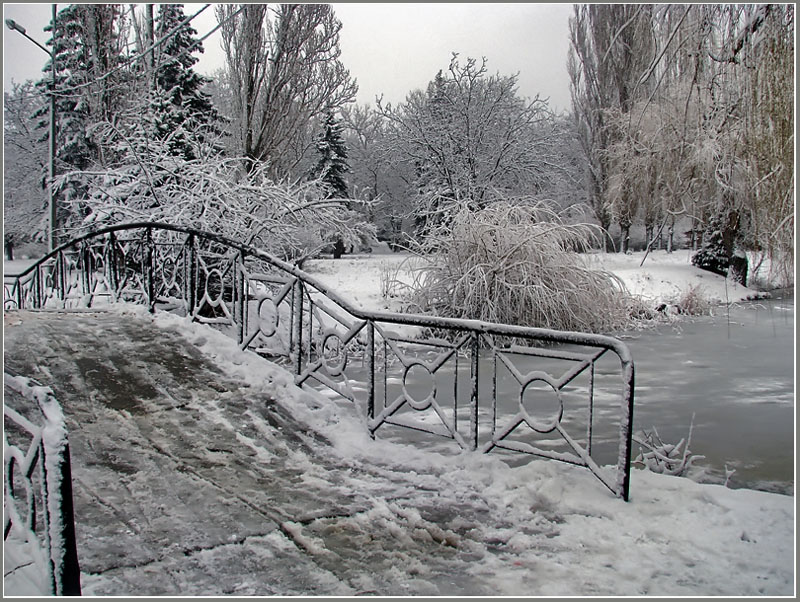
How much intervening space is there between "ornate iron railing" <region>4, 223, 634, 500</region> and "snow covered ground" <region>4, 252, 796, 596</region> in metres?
0.26

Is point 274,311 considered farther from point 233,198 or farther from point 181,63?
point 181,63

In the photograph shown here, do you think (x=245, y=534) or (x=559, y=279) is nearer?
(x=245, y=534)

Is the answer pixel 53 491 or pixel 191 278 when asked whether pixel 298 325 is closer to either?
pixel 191 278

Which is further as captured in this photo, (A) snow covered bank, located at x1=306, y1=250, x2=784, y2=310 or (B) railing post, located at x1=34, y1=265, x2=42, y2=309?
(A) snow covered bank, located at x1=306, y1=250, x2=784, y2=310

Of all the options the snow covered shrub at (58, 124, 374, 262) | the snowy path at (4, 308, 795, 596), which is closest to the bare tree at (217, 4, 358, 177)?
the snow covered shrub at (58, 124, 374, 262)

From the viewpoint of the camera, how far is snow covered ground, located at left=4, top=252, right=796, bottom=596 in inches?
108

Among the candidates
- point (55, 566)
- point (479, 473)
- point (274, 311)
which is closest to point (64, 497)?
point (55, 566)

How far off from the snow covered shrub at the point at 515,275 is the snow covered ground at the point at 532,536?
6.20 m

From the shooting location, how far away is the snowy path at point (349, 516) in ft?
9.08

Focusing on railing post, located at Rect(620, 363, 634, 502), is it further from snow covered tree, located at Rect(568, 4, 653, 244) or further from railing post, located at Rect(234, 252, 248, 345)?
snow covered tree, located at Rect(568, 4, 653, 244)

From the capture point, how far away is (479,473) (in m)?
4.05

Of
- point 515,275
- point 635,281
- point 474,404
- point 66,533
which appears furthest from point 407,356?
point 635,281

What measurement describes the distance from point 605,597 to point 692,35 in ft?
12.9

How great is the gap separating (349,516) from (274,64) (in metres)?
14.9
